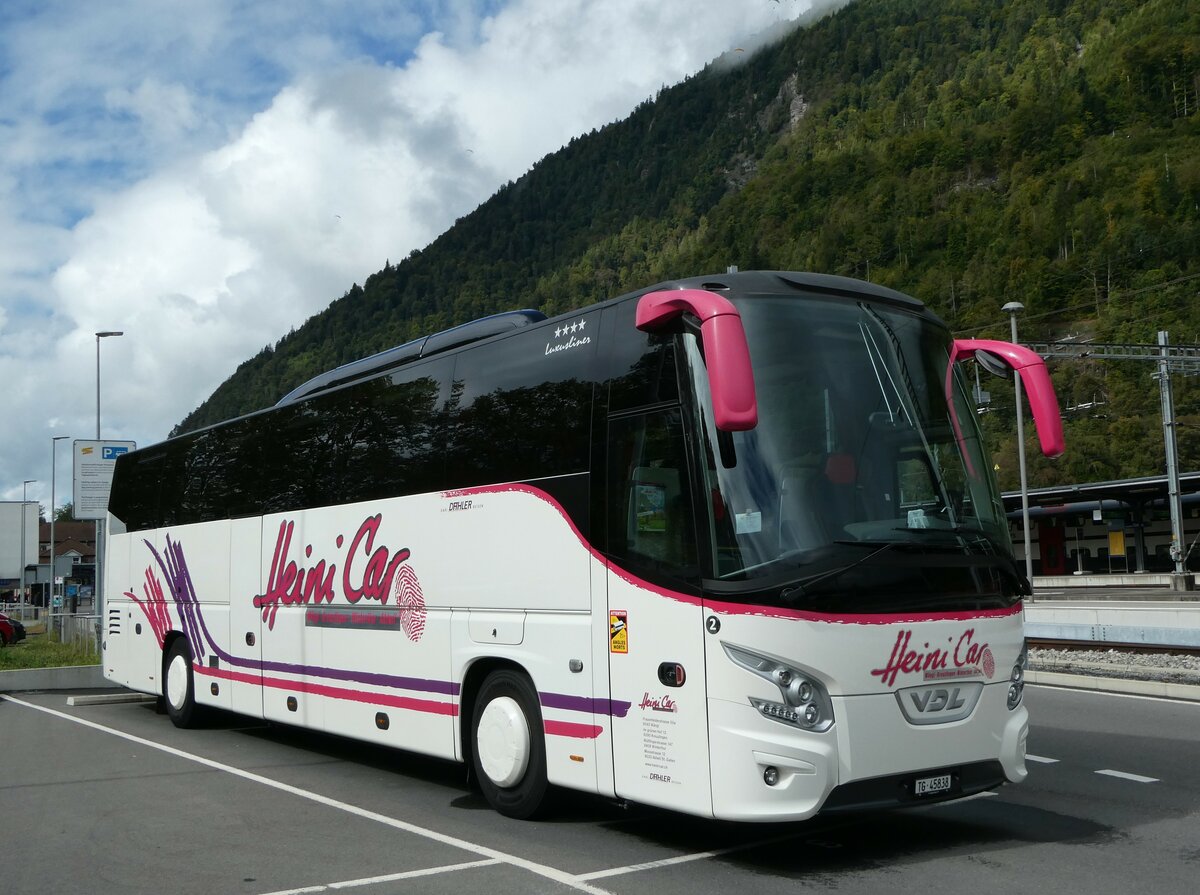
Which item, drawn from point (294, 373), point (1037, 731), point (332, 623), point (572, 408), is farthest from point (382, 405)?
point (294, 373)

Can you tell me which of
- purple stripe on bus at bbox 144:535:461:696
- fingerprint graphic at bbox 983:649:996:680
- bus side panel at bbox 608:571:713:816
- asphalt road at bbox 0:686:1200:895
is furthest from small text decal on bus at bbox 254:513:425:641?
fingerprint graphic at bbox 983:649:996:680

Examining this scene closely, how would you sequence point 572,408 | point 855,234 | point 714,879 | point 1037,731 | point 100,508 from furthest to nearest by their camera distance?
1. point 855,234
2. point 100,508
3. point 1037,731
4. point 572,408
5. point 714,879

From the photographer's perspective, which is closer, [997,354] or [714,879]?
[714,879]

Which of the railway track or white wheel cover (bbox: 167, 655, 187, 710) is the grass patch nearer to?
white wheel cover (bbox: 167, 655, 187, 710)

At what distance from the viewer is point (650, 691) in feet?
24.0

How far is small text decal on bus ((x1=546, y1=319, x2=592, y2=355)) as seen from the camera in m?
8.43

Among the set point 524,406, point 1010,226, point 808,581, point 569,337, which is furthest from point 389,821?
point 1010,226

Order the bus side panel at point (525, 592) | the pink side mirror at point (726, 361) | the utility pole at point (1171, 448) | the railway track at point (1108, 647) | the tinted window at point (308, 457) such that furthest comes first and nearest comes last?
Result: the utility pole at point (1171, 448), the railway track at point (1108, 647), the tinted window at point (308, 457), the bus side panel at point (525, 592), the pink side mirror at point (726, 361)

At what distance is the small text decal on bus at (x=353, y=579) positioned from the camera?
32.4ft

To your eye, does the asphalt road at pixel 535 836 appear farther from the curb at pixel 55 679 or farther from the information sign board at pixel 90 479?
the information sign board at pixel 90 479

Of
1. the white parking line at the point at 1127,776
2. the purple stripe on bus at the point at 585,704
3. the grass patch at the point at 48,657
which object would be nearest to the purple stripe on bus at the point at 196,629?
the purple stripe on bus at the point at 585,704

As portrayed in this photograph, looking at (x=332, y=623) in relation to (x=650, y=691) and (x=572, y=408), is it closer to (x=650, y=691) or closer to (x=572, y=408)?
(x=572, y=408)

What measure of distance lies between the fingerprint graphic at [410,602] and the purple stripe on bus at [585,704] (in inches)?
70.3

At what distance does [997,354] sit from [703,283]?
7.83ft
